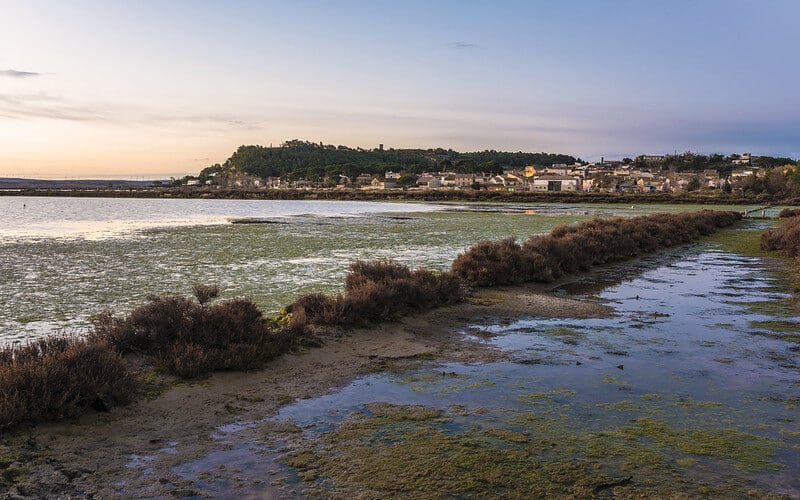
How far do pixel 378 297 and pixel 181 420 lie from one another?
16.6 feet

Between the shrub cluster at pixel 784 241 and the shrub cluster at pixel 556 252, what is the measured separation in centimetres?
397

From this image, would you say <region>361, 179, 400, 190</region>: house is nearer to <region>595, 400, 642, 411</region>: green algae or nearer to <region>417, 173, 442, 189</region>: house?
<region>417, 173, 442, 189</region>: house

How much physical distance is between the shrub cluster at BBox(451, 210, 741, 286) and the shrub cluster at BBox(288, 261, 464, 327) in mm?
2253

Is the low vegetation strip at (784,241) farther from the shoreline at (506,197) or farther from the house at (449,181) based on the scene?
the house at (449,181)

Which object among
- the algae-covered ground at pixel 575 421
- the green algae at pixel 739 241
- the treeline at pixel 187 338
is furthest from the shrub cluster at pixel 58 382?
the green algae at pixel 739 241

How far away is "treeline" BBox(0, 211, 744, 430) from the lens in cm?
573

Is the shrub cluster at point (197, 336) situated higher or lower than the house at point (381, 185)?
lower

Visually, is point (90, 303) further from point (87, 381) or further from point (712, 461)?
point (712, 461)

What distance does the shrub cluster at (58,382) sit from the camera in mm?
5539

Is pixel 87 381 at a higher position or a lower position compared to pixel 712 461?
higher

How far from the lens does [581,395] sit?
6961mm

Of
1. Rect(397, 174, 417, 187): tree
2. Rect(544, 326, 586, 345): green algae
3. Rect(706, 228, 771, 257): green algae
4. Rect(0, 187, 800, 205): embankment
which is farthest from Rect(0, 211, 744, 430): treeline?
Rect(397, 174, 417, 187): tree

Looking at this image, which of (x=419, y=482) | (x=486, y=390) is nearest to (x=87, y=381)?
(x=419, y=482)

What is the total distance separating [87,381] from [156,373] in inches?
55.1
